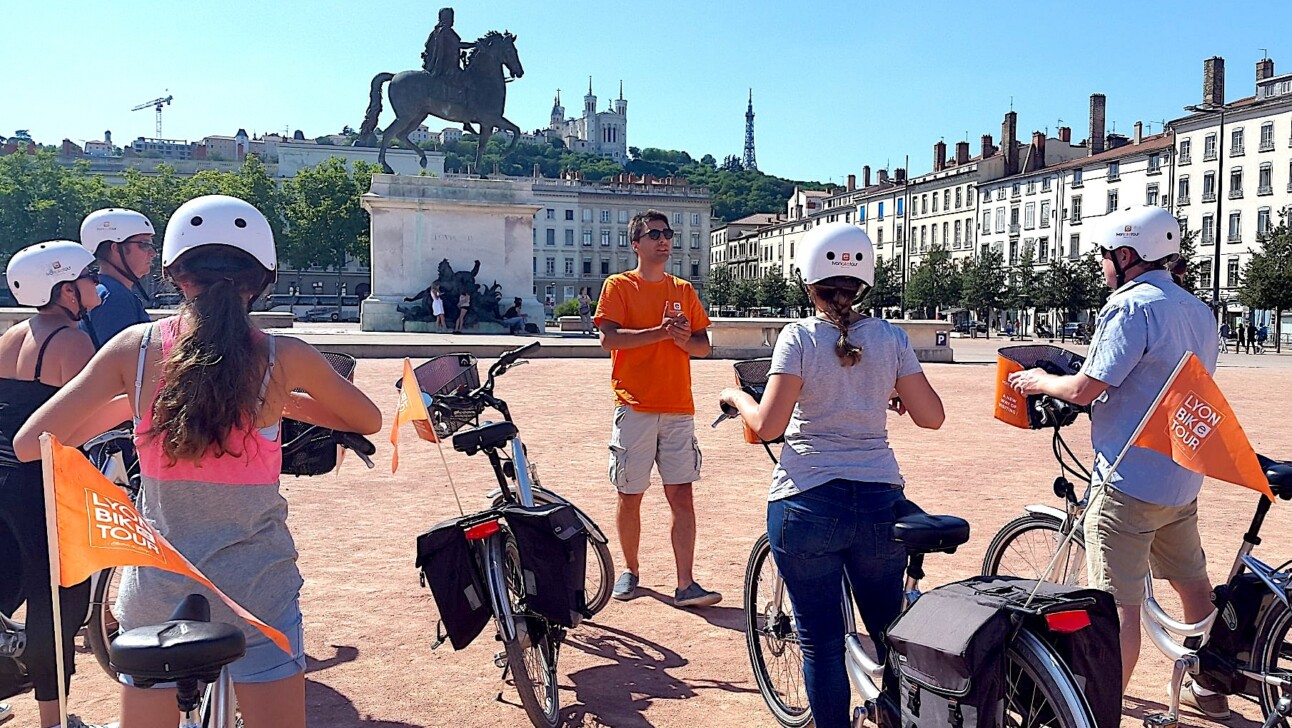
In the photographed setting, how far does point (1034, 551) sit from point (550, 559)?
2.16 meters

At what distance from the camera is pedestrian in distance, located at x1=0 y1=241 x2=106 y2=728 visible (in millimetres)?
3764

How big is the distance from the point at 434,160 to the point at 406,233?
353ft

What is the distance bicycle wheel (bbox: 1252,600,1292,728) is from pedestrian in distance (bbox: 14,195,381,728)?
10.6 ft

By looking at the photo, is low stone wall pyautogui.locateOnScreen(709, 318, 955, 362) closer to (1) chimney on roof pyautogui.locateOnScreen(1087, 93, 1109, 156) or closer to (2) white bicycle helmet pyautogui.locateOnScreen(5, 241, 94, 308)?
(2) white bicycle helmet pyautogui.locateOnScreen(5, 241, 94, 308)

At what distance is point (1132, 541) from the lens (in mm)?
3852

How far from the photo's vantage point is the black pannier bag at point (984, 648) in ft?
8.60

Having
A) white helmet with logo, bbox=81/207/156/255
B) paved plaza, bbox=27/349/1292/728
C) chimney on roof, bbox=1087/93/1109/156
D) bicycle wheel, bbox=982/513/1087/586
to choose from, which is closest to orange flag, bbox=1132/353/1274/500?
bicycle wheel, bbox=982/513/1087/586

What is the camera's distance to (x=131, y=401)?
2.72 m

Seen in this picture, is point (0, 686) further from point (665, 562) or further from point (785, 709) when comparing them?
point (665, 562)

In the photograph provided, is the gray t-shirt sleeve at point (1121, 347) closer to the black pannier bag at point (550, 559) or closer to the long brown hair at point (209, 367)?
the black pannier bag at point (550, 559)

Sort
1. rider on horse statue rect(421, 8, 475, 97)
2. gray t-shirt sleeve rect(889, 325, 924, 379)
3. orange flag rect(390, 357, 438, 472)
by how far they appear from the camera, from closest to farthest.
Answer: gray t-shirt sleeve rect(889, 325, 924, 379) < orange flag rect(390, 357, 438, 472) < rider on horse statue rect(421, 8, 475, 97)

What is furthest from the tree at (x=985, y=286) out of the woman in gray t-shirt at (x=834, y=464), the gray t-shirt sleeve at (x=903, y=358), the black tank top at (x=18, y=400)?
the black tank top at (x=18, y=400)

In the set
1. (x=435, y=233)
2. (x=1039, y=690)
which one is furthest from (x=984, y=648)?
(x=435, y=233)

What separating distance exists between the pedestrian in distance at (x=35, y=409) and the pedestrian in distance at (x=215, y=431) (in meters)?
1.12
